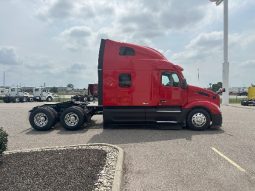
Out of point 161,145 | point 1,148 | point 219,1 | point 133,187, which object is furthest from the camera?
point 219,1

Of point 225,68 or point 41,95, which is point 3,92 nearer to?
point 41,95

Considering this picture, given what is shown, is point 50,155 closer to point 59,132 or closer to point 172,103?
point 59,132

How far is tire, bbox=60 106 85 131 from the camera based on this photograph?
1407 cm

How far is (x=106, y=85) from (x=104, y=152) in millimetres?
5772

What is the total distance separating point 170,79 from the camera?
1421cm

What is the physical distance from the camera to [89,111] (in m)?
14.9

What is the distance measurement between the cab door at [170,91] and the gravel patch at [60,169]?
5.43 metres

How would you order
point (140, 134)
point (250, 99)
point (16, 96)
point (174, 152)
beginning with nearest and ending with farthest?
point (174, 152), point (140, 134), point (250, 99), point (16, 96)

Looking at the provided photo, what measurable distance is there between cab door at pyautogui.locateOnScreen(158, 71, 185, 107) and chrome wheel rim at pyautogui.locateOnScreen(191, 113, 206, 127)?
2.54ft

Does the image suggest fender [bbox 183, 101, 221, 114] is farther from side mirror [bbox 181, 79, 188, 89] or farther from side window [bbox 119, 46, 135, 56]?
side window [bbox 119, 46, 135, 56]

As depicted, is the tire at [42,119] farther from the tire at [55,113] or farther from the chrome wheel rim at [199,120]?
the chrome wheel rim at [199,120]

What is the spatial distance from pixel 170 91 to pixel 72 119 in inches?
161

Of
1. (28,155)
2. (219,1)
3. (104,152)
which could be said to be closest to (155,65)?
(104,152)

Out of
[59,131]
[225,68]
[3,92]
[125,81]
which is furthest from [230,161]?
[3,92]
